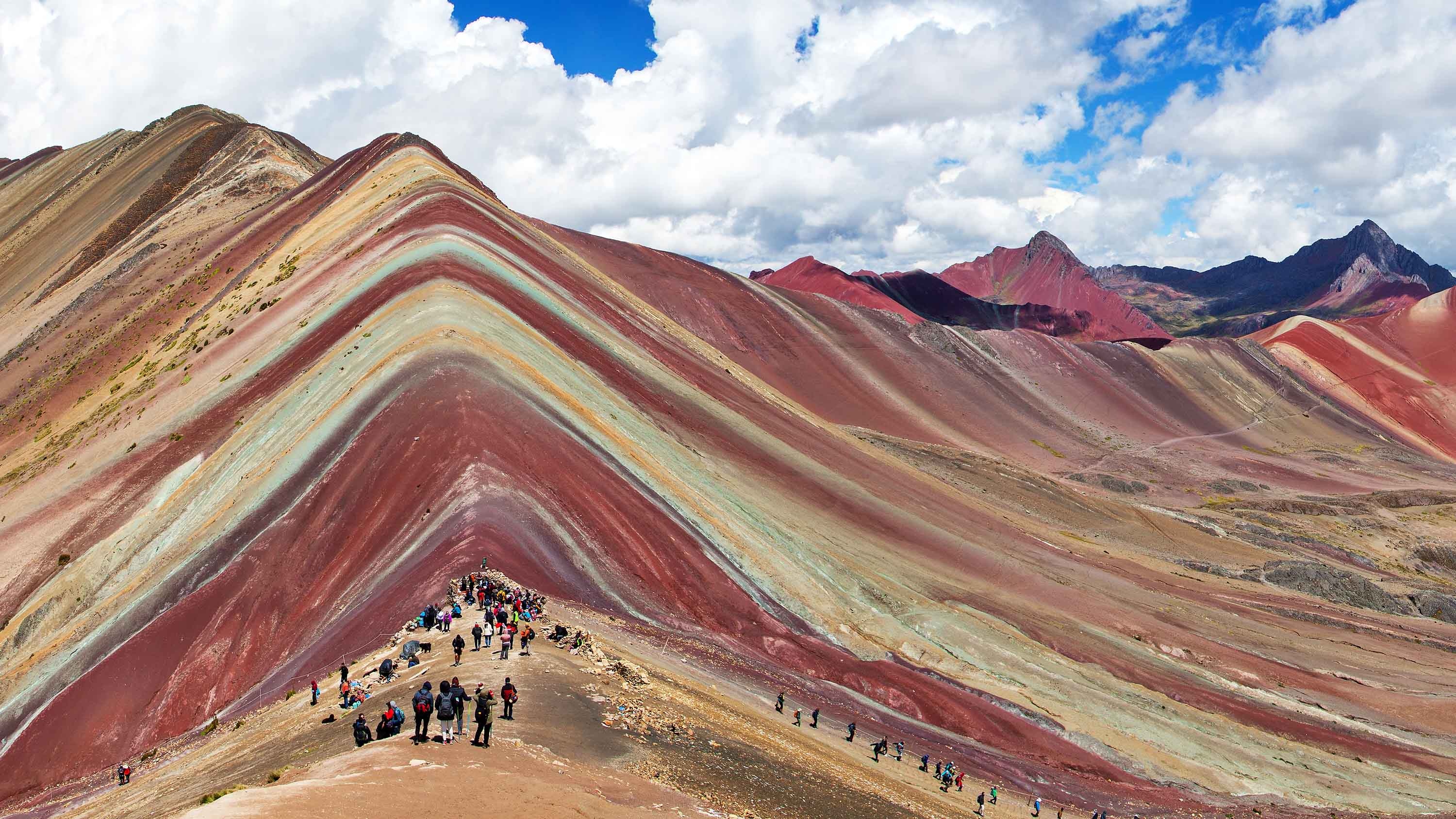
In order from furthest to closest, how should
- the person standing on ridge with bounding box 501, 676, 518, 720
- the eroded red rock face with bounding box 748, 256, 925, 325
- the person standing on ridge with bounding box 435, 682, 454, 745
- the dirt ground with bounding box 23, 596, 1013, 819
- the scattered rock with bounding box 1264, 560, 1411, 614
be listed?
the eroded red rock face with bounding box 748, 256, 925, 325
the scattered rock with bounding box 1264, 560, 1411, 614
the person standing on ridge with bounding box 501, 676, 518, 720
the person standing on ridge with bounding box 435, 682, 454, 745
the dirt ground with bounding box 23, 596, 1013, 819

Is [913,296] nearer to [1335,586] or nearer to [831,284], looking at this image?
[831,284]

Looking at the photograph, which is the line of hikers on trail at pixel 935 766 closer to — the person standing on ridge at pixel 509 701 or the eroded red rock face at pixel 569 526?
the eroded red rock face at pixel 569 526

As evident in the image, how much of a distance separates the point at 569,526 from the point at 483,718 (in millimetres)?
16210

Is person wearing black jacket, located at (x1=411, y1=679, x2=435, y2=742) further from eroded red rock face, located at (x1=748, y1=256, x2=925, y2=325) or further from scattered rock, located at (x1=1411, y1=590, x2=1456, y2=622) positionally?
eroded red rock face, located at (x1=748, y1=256, x2=925, y2=325)

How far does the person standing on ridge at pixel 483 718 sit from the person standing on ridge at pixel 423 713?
788mm

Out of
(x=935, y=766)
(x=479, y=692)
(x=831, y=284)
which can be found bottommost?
(x=935, y=766)

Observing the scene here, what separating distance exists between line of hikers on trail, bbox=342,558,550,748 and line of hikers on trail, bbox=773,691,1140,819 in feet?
22.4

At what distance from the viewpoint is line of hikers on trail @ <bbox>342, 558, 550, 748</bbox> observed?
16062 mm

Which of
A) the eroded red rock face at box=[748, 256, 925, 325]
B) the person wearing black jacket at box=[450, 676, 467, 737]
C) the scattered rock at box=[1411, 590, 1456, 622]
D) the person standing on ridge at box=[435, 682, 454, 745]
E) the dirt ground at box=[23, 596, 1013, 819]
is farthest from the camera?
the eroded red rock face at box=[748, 256, 925, 325]

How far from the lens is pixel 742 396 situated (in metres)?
65.8

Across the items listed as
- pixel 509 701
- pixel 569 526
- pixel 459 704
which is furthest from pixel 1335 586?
pixel 459 704

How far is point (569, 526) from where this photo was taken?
32.0 m

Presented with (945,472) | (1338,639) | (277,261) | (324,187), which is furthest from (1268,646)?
(324,187)

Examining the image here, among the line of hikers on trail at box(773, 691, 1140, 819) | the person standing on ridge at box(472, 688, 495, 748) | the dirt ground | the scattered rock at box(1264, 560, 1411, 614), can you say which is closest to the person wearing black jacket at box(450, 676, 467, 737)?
the person standing on ridge at box(472, 688, 495, 748)
